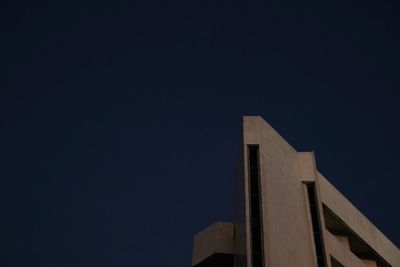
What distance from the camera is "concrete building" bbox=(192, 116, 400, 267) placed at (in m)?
22.5

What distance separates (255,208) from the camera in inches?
930

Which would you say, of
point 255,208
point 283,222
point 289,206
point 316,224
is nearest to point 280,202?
point 289,206

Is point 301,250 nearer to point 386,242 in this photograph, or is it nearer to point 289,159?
point 289,159

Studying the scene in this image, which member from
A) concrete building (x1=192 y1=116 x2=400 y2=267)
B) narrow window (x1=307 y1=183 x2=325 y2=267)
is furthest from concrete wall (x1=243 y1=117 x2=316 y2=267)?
narrow window (x1=307 y1=183 x2=325 y2=267)

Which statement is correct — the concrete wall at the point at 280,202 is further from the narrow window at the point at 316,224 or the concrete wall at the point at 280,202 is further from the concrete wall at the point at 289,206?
the narrow window at the point at 316,224

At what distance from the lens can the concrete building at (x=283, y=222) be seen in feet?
73.8

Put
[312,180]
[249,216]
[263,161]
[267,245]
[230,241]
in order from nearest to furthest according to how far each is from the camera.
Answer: [267,245] < [249,216] < [263,161] < [312,180] < [230,241]

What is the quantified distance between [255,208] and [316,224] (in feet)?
14.6

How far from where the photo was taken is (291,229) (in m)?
24.1

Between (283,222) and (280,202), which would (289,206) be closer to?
(280,202)

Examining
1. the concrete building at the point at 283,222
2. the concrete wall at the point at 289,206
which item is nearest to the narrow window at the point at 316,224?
the concrete building at the point at 283,222

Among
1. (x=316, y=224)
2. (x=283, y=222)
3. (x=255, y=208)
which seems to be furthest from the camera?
(x=316, y=224)

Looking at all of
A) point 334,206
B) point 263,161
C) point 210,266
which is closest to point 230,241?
point 210,266

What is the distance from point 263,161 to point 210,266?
11763 mm
